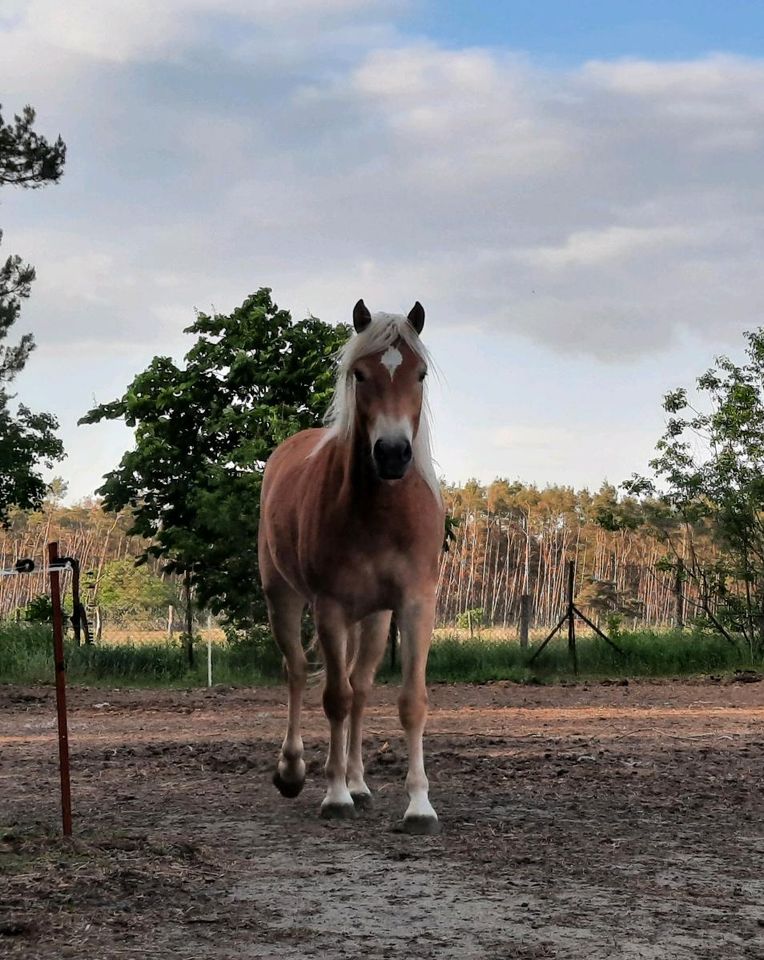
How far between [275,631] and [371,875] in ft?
9.02

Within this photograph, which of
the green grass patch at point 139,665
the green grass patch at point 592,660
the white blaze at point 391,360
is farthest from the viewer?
the green grass patch at point 592,660

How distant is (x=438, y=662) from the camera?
17250 millimetres

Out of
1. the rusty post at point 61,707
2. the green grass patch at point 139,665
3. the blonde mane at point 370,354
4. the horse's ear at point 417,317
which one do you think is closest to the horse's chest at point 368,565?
the blonde mane at point 370,354

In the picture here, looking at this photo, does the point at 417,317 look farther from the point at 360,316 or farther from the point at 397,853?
the point at 397,853

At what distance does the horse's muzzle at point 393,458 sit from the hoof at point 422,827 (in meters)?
1.53

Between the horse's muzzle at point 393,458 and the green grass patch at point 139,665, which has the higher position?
the horse's muzzle at point 393,458

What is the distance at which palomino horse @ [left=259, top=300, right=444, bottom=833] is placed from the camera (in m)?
5.30

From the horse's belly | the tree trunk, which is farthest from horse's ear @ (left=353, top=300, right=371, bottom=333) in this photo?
the tree trunk

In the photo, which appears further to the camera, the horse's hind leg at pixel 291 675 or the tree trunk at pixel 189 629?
the tree trunk at pixel 189 629

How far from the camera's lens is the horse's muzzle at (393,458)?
16.7 ft

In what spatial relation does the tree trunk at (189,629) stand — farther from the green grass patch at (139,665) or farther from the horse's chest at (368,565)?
the horse's chest at (368,565)

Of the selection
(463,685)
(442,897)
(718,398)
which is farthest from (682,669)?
(442,897)

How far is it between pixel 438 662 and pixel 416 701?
38.7 ft

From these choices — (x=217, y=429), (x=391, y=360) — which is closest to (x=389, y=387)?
(x=391, y=360)
